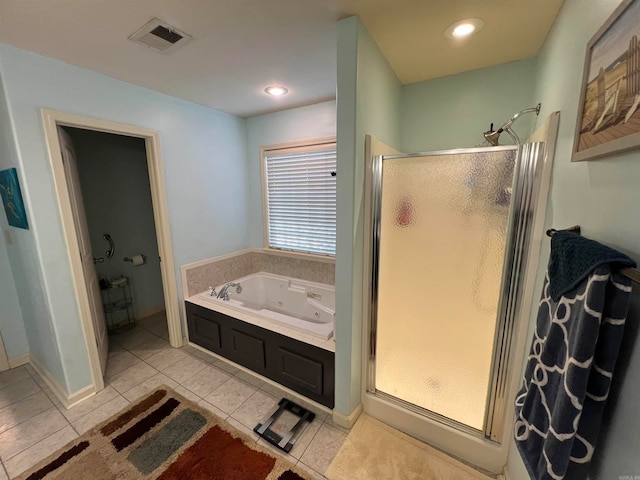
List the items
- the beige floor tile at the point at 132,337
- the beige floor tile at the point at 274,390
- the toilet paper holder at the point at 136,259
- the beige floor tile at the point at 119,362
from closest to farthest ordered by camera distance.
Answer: the beige floor tile at the point at 274,390 < the beige floor tile at the point at 119,362 < the beige floor tile at the point at 132,337 < the toilet paper holder at the point at 136,259

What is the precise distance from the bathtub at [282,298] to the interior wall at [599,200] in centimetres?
171

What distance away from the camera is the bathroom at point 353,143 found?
773mm

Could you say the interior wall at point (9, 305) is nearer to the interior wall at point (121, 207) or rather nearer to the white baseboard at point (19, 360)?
the white baseboard at point (19, 360)

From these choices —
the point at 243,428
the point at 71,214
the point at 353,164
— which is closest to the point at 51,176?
the point at 71,214

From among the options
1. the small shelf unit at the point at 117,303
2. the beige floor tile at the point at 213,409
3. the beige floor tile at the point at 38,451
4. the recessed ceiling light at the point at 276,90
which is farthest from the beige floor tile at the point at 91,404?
the recessed ceiling light at the point at 276,90

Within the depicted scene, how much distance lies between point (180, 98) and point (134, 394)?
258 centimetres

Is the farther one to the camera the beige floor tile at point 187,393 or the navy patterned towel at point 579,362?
the beige floor tile at point 187,393

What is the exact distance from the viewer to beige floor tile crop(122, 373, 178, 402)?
78.2 inches

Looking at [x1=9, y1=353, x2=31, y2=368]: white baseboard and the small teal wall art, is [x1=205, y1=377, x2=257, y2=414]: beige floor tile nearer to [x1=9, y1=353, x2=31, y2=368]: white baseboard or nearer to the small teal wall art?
the small teal wall art

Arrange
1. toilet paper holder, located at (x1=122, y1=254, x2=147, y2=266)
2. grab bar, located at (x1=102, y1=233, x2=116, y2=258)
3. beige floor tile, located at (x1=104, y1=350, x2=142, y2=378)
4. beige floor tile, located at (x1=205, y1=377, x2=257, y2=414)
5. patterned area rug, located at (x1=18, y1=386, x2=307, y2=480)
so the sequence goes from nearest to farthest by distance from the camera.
Result: patterned area rug, located at (x1=18, y1=386, x2=307, y2=480) → beige floor tile, located at (x1=205, y1=377, x2=257, y2=414) → beige floor tile, located at (x1=104, y1=350, x2=142, y2=378) → grab bar, located at (x1=102, y1=233, x2=116, y2=258) → toilet paper holder, located at (x1=122, y1=254, x2=147, y2=266)

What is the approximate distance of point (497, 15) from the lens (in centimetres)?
127

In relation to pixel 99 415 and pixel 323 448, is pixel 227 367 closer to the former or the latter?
pixel 99 415

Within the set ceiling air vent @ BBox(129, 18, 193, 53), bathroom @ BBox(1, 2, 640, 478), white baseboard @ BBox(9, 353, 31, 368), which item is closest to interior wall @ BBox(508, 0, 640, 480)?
bathroom @ BBox(1, 2, 640, 478)

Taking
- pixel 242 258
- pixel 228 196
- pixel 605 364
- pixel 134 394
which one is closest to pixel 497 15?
pixel 605 364
